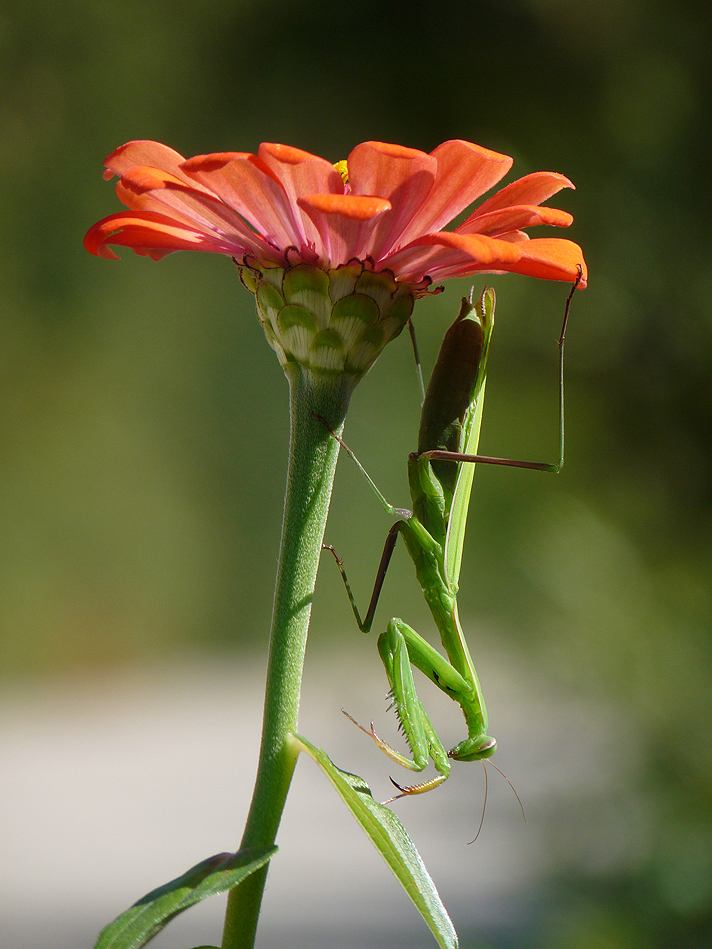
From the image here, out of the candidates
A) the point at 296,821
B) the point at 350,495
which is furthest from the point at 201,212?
the point at 350,495

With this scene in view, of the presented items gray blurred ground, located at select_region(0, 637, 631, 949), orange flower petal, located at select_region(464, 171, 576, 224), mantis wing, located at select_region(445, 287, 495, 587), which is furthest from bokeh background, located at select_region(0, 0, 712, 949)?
orange flower petal, located at select_region(464, 171, 576, 224)

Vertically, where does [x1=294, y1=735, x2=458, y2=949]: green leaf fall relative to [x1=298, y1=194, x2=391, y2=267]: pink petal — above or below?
below

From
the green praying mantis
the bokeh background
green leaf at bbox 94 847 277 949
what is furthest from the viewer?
the bokeh background

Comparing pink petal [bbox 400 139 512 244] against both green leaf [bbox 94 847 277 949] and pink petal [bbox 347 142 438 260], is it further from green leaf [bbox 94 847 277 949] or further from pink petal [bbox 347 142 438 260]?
green leaf [bbox 94 847 277 949]

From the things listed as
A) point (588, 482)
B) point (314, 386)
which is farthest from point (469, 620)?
point (314, 386)

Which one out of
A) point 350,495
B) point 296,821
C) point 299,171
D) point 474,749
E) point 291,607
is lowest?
point 296,821

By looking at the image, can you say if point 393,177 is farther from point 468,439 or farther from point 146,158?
point 468,439

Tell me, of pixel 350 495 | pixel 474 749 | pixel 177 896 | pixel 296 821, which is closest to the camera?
pixel 177 896
